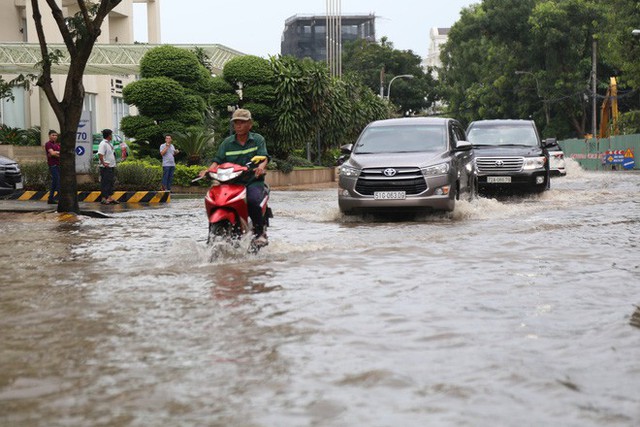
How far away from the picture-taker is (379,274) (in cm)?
1032

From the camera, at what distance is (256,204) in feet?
39.1

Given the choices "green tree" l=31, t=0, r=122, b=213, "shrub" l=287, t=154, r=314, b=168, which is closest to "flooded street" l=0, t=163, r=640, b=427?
"green tree" l=31, t=0, r=122, b=213

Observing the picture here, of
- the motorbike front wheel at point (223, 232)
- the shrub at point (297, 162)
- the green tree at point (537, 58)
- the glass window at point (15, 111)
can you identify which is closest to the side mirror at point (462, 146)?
the motorbike front wheel at point (223, 232)

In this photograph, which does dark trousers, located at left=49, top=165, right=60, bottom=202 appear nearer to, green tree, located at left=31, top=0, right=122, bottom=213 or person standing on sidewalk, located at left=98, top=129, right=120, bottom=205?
Answer: person standing on sidewalk, located at left=98, top=129, right=120, bottom=205

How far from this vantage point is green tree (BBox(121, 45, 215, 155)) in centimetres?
3481

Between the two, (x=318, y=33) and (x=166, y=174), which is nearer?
(x=166, y=174)

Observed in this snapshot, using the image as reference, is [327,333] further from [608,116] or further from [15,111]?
[608,116]

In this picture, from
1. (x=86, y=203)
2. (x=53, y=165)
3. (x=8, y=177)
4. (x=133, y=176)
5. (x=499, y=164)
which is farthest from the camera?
(x=133, y=176)

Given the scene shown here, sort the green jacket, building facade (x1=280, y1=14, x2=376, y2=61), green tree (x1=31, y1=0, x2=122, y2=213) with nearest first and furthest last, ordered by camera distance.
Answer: the green jacket, green tree (x1=31, y1=0, x2=122, y2=213), building facade (x1=280, y1=14, x2=376, y2=61)

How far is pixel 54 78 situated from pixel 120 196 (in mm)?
26637

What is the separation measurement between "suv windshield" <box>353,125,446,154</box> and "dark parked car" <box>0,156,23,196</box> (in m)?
8.11

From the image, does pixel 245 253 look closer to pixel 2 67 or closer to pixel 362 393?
pixel 362 393

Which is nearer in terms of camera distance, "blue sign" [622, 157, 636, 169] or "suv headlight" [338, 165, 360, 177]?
"suv headlight" [338, 165, 360, 177]

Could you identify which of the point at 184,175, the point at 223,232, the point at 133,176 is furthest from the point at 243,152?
the point at 184,175
